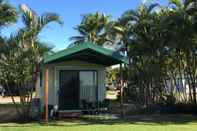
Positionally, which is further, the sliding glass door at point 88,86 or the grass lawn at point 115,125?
the sliding glass door at point 88,86

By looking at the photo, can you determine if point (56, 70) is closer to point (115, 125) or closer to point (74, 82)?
point (74, 82)

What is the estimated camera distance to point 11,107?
1953cm

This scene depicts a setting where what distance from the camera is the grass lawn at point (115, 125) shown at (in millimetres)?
15711

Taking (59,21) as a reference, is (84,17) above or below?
above

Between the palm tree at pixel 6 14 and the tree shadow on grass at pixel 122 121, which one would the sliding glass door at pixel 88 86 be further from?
the palm tree at pixel 6 14

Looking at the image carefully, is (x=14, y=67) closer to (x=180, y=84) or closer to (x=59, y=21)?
(x=59, y=21)

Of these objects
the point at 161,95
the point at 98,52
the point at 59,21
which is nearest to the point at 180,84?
the point at 161,95

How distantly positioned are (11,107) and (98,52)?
4508 millimetres

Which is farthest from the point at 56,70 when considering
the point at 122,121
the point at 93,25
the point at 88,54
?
the point at 93,25

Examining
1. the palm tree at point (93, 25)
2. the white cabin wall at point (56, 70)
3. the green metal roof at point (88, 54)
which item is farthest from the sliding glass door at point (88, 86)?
the palm tree at point (93, 25)

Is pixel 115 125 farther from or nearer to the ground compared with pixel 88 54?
nearer to the ground

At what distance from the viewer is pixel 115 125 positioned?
1667 cm

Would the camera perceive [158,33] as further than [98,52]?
Yes

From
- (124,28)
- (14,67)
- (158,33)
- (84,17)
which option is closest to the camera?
(14,67)
